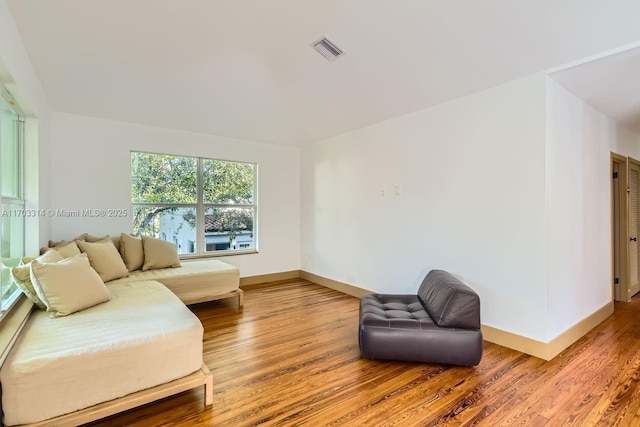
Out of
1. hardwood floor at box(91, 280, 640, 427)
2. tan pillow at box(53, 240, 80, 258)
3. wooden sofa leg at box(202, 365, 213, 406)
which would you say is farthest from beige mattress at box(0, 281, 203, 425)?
tan pillow at box(53, 240, 80, 258)

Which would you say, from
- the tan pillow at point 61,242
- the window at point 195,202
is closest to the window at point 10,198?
the tan pillow at point 61,242

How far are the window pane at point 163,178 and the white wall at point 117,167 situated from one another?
0.38 ft

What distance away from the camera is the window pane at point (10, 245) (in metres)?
2.40

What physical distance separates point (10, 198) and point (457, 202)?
3979 mm

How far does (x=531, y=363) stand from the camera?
2564mm

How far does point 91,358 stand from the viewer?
5.68 ft

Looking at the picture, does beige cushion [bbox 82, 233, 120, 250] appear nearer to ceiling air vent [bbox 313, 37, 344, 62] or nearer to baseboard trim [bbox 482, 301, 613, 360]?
ceiling air vent [bbox 313, 37, 344, 62]

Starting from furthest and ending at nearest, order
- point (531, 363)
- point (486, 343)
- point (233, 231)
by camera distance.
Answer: point (233, 231) → point (486, 343) → point (531, 363)

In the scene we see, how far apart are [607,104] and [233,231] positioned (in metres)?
5.00

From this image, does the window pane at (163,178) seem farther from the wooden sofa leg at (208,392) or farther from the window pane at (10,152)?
the wooden sofa leg at (208,392)

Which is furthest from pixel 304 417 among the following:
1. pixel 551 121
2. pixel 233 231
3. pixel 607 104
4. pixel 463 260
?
pixel 607 104

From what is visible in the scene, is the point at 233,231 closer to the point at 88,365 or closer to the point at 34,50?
the point at 34,50

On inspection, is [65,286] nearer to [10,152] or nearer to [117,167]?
[10,152]

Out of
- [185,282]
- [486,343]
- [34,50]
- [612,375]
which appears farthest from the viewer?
[185,282]
